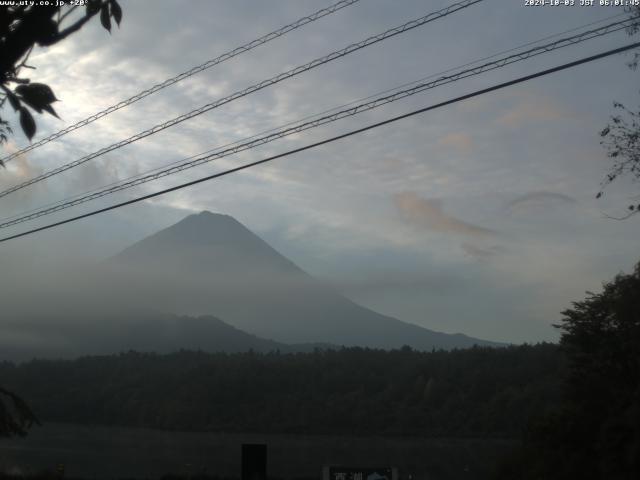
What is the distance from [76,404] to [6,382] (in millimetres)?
18641

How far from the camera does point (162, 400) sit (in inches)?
5546

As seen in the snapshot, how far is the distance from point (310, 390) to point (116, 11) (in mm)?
130796

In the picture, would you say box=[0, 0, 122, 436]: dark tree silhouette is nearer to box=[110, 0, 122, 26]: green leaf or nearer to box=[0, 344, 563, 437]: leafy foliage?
box=[110, 0, 122, 26]: green leaf

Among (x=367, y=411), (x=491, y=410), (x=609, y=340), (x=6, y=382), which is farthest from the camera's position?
(x=6, y=382)

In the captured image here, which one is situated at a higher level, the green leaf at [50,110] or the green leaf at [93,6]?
the green leaf at [93,6]

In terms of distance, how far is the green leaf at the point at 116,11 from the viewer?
3.95 metres

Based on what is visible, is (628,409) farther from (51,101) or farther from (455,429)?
(455,429)

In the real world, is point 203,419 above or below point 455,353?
below

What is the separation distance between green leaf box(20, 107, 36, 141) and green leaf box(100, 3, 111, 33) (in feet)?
2.07

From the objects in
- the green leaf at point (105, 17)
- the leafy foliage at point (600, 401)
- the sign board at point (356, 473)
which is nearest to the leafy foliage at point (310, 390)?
the leafy foliage at point (600, 401)

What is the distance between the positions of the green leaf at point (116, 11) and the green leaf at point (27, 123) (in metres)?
0.69

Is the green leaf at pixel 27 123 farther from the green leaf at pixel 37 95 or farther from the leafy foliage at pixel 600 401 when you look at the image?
the leafy foliage at pixel 600 401

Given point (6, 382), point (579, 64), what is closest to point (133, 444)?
point (6, 382)

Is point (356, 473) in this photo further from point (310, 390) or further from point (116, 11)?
point (310, 390)
